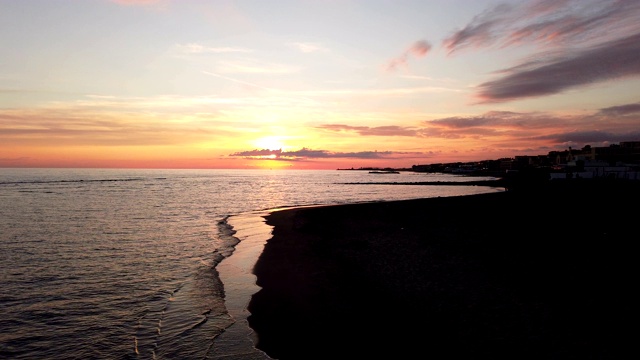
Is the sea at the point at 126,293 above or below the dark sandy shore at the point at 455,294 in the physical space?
below

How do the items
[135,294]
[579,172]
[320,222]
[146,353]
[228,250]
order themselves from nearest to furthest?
[146,353] < [135,294] < [228,250] < [320,222] < [579,172]

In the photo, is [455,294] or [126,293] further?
[126,293]

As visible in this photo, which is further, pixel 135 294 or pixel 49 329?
pixel 135 294

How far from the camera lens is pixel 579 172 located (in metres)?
102

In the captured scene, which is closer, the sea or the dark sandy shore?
the dark sandy shore

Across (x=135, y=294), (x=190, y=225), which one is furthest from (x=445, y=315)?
(x=190, y=225)

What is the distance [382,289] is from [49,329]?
10553mm

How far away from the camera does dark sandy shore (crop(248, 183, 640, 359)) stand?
376 inches

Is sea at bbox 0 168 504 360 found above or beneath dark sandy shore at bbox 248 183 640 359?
beneath

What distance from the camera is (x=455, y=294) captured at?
13258 millimetres

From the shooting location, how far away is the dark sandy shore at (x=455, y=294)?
376 inches

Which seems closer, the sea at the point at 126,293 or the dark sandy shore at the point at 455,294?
the dark sandy shore at the point at 455,294

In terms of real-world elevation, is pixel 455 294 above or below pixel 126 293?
above

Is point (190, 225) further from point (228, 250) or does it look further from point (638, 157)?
point (638, 157)
